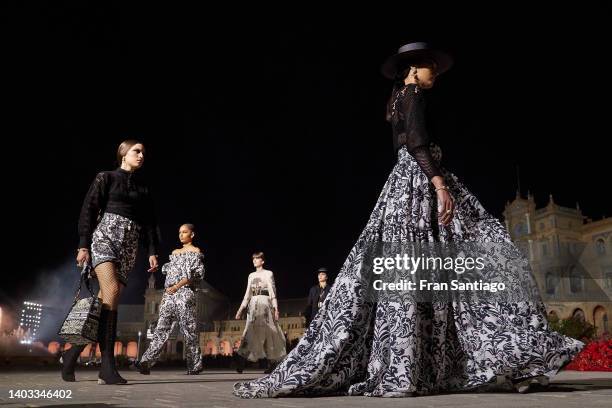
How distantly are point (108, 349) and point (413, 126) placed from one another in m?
3.50

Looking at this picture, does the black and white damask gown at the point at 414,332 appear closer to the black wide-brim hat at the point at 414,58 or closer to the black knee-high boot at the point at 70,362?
the black wide-brim hat at the point at 414,58

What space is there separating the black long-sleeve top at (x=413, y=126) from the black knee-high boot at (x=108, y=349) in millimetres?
3232

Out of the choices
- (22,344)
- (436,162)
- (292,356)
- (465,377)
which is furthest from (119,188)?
(22,344)

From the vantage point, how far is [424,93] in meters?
4.05

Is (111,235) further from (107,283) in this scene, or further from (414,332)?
(414,332)

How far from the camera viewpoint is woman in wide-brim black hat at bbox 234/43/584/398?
10.6ft

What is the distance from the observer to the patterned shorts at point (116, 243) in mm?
5199

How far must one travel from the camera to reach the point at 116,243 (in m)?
5.25

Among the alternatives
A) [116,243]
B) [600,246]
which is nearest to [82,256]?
[116,243]

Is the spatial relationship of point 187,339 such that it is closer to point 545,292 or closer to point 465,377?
point 465,377

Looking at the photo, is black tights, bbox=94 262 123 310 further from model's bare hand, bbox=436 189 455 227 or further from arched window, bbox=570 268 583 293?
arched window, bbox=570 268 583 293

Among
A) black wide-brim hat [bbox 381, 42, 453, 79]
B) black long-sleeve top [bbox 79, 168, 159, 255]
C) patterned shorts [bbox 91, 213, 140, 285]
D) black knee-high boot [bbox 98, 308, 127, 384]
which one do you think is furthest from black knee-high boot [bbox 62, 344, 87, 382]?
black wide-brim hat [bbox 381, 42, 453, 79]

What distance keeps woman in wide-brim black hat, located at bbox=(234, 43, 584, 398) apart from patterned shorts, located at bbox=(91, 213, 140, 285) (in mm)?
2223

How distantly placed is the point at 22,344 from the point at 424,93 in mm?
78030
